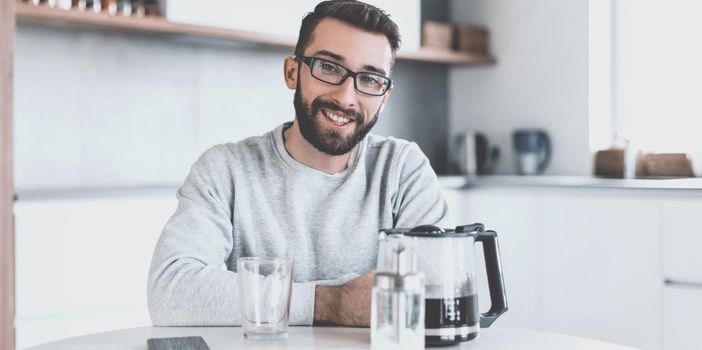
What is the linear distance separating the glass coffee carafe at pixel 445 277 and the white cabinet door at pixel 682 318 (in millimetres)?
2053

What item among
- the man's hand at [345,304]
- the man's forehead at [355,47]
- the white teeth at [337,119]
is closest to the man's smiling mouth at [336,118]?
the white teeth at [337,119]

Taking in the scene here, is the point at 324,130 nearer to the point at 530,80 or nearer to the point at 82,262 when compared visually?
the point at 82,262

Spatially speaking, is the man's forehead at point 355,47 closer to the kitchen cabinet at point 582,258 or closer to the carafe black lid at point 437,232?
the carafe black lid at point 437,232

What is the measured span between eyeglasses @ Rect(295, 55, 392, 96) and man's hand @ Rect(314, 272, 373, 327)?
0.45 metres

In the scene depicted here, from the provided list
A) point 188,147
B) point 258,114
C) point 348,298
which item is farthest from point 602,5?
point 348,298

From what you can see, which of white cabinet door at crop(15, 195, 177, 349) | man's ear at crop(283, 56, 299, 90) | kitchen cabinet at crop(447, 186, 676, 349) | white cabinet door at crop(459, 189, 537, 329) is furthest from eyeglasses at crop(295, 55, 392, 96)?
white cabinet door at crop(459, 189, 537, 329)

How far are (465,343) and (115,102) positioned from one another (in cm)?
235

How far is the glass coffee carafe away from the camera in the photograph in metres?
1.18

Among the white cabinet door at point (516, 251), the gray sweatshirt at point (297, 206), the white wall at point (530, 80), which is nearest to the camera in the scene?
the gray sweatshirt at point (297, 206)

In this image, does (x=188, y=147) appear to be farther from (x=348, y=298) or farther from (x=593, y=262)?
(x=348, y=298)

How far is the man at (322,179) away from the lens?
1.72 m

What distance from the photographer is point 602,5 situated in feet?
13.0

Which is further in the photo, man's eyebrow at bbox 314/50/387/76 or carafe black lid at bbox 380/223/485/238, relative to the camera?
man's eyebrow at bbox 314/50/387/76

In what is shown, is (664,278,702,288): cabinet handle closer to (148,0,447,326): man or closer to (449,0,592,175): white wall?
(449,0,592,175): white wall
